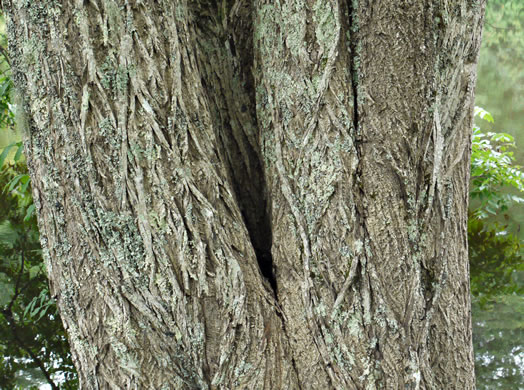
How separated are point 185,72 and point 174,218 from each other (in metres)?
0.39

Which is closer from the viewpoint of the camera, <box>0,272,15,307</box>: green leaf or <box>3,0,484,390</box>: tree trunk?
<box>3,0,484,390</box>: tree trunk

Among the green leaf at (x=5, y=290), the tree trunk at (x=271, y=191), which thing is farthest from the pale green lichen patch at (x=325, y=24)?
the green leaf at (x=5, y=290)

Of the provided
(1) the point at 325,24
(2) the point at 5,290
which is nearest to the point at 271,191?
(1) the point at 325,24

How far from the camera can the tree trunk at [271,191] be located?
51.6 inches

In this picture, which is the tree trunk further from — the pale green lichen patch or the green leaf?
the green leaf

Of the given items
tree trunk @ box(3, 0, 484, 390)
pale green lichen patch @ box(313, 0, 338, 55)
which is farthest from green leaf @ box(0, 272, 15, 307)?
pale green lichen patch @ box(313, 0, 338, 55)

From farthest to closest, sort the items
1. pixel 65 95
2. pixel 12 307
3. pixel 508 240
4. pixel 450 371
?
pixel 508 240
pixel 12 307
pixel 450 371
pixel 65 95

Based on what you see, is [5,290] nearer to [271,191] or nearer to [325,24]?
[271,191]

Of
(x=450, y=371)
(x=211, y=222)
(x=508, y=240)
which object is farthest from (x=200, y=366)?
(x=508, y=240)

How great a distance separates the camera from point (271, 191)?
5.00 ft

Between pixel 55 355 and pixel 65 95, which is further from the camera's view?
pixel 55 355

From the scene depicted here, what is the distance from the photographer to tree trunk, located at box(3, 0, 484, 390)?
4.30 ft

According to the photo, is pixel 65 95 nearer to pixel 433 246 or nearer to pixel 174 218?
pixel 174 218

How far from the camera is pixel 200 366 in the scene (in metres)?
1.37
